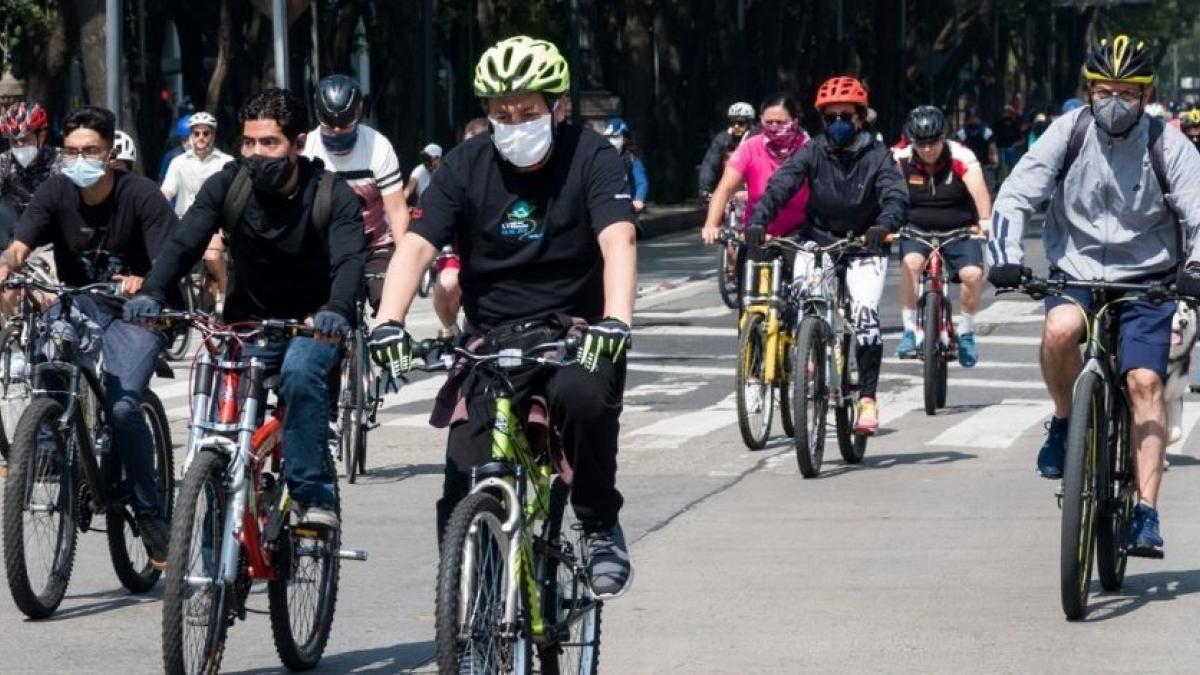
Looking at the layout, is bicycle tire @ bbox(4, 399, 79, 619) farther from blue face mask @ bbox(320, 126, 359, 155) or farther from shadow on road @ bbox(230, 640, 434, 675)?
blue face mask @ bbox(320, 126, 359, 155)

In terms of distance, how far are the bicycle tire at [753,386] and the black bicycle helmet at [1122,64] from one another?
4.44 meters

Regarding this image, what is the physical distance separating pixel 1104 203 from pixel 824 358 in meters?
3.92

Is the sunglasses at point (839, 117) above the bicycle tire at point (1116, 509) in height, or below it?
above

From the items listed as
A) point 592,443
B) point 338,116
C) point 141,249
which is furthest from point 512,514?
point 338,116

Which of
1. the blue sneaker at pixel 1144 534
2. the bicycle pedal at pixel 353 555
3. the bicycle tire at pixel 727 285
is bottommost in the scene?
the bicycle tire at pixel 727 285

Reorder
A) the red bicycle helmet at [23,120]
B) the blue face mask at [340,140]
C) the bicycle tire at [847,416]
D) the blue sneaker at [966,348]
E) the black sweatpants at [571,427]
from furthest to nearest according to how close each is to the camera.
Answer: the blue sneaker at [966,348] < the red bicycle helmet at [23,120] < the bicycle tire at [847,416] < the blue face mask at [340,140] < the black sweatpants at [571,427]

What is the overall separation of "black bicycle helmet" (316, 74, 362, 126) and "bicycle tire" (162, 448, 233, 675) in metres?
5.37

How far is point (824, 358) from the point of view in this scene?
41.0ft

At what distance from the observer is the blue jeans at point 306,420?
738 cm

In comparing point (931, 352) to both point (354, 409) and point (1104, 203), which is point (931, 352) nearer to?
point (354, 409)

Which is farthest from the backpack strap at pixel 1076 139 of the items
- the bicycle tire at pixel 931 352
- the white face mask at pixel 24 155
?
the white face mask at pixel 24 155

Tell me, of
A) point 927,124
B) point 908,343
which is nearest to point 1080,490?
point 927,124

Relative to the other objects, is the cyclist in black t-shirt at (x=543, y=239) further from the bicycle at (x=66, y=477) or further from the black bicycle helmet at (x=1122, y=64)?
the black bicycle helmet at (x=1122, y=64)

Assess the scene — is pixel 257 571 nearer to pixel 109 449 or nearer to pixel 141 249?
pixel 109 449
